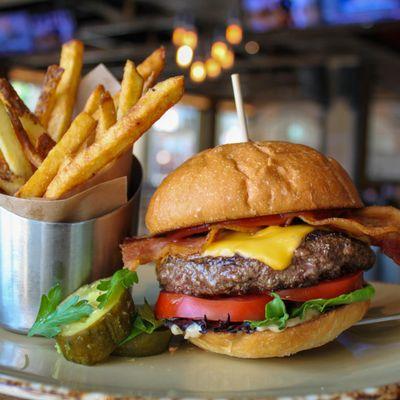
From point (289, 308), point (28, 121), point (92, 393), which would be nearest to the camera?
point (92, 393)

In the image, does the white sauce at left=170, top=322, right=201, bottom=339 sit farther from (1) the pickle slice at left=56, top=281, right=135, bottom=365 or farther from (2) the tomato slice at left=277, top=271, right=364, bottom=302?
(2) the tomato slice at left=277, top=271, right=364, bottom=302

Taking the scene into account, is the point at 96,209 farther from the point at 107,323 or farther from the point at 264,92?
the point at 264,92

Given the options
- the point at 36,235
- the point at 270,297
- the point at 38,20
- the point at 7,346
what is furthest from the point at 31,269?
the point at 38,20

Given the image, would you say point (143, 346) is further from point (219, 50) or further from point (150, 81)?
point (219, 50)

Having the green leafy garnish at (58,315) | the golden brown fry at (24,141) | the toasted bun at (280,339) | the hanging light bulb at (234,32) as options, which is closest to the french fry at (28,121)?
the golden brown fry at (24,141)

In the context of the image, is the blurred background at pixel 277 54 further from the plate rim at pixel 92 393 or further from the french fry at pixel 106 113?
the plate rim at pixel 92 393

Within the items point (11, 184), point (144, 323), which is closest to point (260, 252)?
point (144, 323)
